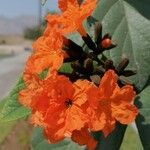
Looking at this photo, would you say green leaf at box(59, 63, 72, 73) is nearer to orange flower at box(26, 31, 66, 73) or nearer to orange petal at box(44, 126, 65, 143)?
orange flower at box(26, 31, 66, 73)

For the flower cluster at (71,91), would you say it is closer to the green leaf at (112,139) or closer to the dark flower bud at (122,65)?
the dark flower bud at (122,65)

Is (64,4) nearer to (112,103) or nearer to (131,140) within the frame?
(112,103)

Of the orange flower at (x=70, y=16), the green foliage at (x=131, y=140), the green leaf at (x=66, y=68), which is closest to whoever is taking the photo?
the orange flower at (x=70, y=16)

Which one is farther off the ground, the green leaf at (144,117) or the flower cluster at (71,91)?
the flower cluster at (71,91)

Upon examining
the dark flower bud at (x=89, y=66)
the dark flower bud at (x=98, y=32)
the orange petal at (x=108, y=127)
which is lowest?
the orange petal at (x=108, y=127)

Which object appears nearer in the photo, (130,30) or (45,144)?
(130,30)

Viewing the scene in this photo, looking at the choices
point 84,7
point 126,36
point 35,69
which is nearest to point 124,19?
point 126,36

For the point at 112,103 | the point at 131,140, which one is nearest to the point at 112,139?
the point at 112,103

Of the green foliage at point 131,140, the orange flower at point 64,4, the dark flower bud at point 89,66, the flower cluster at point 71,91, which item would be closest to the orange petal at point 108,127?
the flower cluster at point 71,91
